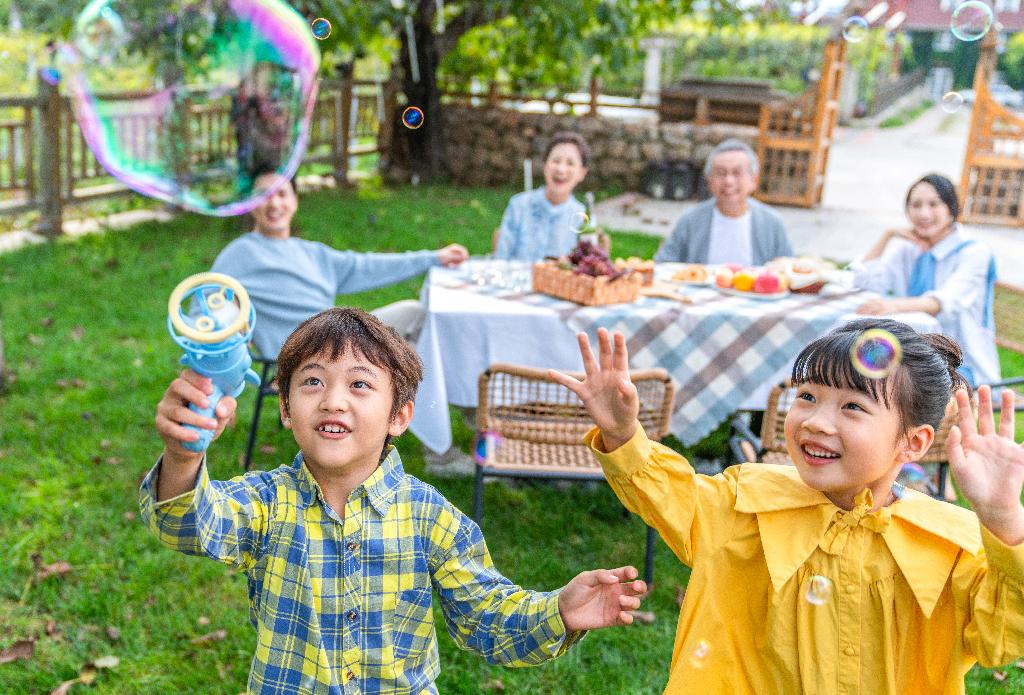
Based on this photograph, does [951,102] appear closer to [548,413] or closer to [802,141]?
[548,413]

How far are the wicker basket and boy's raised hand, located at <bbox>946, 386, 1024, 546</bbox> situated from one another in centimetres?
267

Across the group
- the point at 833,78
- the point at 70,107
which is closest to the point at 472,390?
the point at 70,107

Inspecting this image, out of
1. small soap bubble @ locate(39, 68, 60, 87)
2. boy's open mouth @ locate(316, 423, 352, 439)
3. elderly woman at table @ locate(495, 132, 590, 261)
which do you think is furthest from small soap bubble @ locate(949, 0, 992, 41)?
small soap bubble @ locate(39, 68, 60, 87)

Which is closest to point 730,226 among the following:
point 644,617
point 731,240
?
point 731,240

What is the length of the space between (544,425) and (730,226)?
2.24 metres

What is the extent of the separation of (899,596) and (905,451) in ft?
0.91

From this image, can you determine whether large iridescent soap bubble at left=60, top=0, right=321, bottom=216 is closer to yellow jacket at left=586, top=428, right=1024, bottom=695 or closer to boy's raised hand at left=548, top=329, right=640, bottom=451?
boy's raised hand at left=548, top=329, right=640, bottom=451

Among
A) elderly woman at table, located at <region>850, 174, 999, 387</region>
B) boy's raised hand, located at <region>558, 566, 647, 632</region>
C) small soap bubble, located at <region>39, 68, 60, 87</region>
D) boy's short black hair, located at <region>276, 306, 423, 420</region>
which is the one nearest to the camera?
boy's raised hand, located at <region>558, 566, 647, 632</region>

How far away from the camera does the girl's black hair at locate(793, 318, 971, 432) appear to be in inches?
76.5

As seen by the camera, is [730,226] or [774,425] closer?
[774,425]

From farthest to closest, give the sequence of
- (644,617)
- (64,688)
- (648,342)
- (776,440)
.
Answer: (648,342)
(776,440)
(644,617)
(64,688)

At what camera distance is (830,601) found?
6.37ft

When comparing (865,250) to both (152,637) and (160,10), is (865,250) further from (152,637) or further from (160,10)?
(152,637)

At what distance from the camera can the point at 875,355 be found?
191 centimetres
